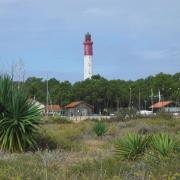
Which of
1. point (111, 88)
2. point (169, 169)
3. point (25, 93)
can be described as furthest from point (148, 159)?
point (111, 88)

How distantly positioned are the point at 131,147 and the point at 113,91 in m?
101

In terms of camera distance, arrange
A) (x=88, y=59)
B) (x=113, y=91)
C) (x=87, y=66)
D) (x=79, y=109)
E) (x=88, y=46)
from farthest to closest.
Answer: (x=88, y=46) < (x=88, y=59) < (x=87, y=66) < (x=113, y=91) < (x=79, y=109)

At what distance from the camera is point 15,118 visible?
19031 millimetres

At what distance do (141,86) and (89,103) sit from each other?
2184cm

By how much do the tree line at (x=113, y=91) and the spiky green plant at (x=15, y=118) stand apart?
82636 millimetres

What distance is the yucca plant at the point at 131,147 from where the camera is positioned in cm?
1502

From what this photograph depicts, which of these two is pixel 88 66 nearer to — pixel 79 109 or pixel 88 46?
pixel 88 46

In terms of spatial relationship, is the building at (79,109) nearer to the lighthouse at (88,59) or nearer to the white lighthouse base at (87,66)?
the lighthouse at (88,59)

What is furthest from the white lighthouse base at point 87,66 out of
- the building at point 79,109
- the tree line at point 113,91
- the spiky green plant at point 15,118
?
the spiky green plant at point 15,118

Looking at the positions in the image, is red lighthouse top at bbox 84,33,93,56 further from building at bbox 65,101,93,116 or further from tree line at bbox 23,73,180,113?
building at bbox 65,101,93,116

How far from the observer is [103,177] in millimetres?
7895

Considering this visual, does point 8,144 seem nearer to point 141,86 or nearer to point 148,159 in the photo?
point 148,159

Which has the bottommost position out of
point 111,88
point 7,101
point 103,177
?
point 103,177

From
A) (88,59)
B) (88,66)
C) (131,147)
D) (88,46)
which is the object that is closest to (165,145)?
(131,147)
